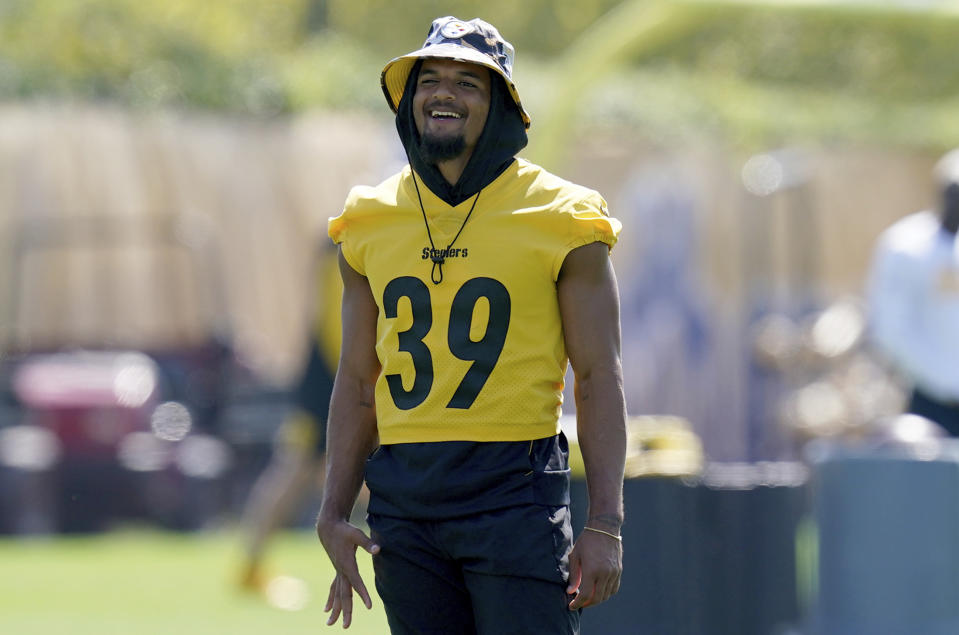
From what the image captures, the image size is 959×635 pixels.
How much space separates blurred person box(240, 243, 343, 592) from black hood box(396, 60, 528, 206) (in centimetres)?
558

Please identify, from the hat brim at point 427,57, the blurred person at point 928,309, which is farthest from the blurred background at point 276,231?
the hat brim at point 427,57

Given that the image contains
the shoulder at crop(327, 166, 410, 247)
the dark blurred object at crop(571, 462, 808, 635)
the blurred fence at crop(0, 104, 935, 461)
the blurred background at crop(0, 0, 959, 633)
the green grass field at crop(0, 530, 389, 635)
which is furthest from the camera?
the blurred fence at crop(0, 104, 935, 461)

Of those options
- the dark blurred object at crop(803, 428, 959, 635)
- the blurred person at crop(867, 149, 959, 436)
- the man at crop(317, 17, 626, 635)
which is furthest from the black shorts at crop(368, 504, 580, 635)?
the blurred person at crop(867, 149, 959, 436)

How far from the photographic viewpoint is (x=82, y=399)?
14312mm

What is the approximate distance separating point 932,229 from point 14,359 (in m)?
9.00

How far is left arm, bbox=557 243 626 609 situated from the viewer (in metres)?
3.95

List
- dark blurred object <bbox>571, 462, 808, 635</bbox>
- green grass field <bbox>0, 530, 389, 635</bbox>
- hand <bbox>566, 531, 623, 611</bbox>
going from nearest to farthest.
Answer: hand <bbox>566, 531, 623, 611</bbox> → dark blurred object <bbox>571, 462, 808, 635</bbox> → green grass field <bbox>0, 530, 389, 635</bbox>

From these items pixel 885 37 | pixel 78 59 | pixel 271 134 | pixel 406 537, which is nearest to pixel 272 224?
pixel 271 134

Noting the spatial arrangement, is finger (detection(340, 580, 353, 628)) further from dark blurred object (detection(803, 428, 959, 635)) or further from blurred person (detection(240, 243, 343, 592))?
blurred person (detection(240, 243, 343, 592))

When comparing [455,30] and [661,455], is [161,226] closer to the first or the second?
[661,455]

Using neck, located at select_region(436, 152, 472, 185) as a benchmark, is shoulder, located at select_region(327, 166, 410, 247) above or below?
below

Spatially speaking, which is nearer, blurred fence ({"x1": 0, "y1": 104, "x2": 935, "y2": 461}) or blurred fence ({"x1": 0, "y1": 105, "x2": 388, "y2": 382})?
blurred fence ({"x1": 0, "y1": 105, "x2": 388, "y2": 382})

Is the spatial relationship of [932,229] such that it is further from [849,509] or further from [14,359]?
[14,359]

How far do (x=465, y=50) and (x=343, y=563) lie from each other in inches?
47.4
